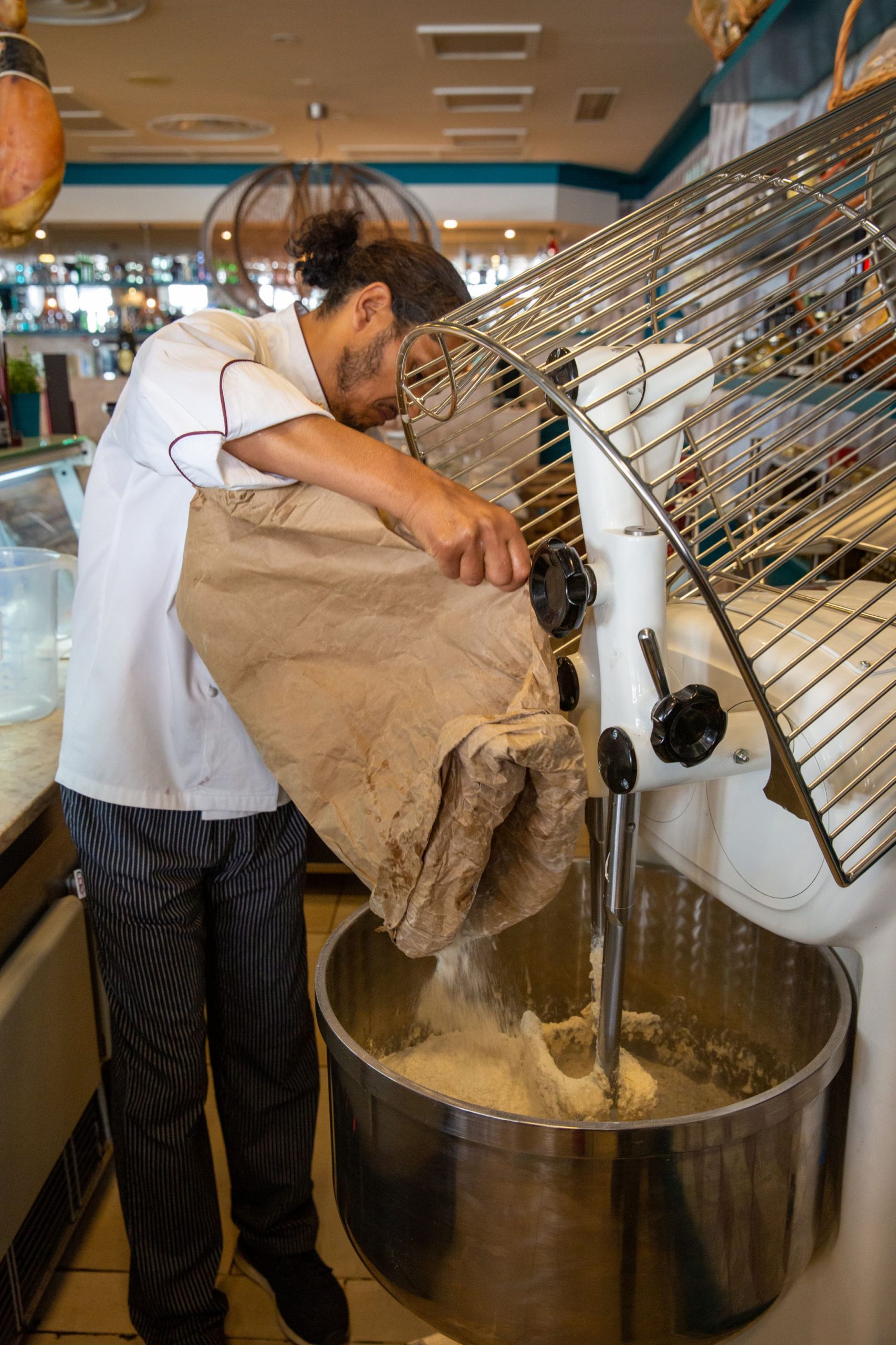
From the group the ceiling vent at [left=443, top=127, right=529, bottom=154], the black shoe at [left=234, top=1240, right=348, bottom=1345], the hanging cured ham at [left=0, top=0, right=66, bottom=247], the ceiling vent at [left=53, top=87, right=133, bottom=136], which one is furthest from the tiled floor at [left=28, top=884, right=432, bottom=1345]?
the ceiling vent at [left=443, top=127, right=529, bottom=154]

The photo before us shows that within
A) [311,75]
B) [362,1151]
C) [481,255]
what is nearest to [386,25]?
[311,75]

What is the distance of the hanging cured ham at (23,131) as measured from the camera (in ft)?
6.06

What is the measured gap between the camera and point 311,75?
6367 millimetres

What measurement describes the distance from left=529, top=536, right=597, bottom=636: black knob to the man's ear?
2.15ft

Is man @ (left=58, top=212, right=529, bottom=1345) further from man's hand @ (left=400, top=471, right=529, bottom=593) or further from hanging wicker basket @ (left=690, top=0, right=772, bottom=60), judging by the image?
hanging wicker basket @ (left=690, top=0, right=772, bottom=60)

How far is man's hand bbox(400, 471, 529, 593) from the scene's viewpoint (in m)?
0.78

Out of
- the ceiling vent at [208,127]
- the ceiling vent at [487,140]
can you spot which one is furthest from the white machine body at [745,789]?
the ceiling vent at [487,140]

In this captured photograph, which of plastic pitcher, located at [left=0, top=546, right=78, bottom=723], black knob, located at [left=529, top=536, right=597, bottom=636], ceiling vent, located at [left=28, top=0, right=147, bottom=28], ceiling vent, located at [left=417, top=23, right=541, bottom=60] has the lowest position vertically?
plastic pitcher, located at [left=0, top=546, right=78, bottom=723]

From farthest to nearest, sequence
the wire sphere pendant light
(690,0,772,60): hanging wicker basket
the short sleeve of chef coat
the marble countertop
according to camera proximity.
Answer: the wire sphere pendant light → (690,0,772,60): hanging wicker basket → the marble countertop → the short sleeve of chef coat

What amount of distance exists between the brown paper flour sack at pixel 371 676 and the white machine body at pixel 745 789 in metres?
0.07

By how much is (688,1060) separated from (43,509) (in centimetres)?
174

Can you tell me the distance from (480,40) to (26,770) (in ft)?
18.5

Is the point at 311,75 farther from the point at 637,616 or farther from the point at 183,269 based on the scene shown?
the point at 637,616

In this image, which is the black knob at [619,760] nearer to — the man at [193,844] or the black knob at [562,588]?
the black knob at [562,588]
